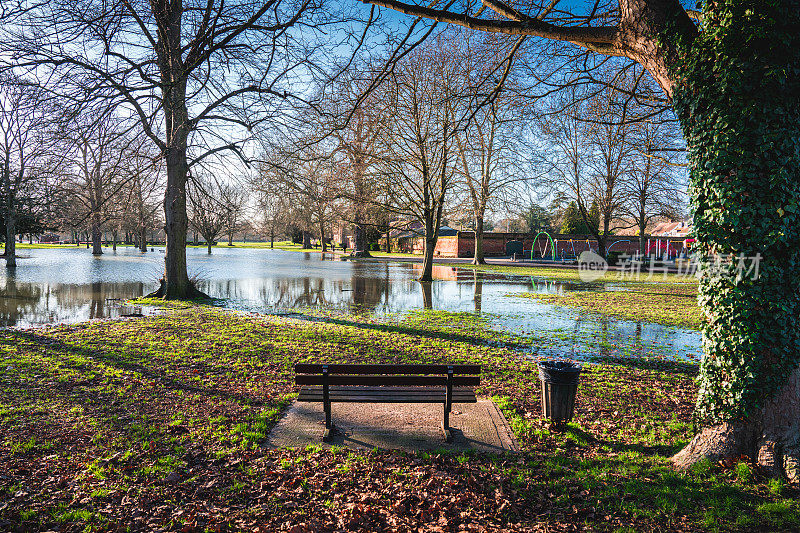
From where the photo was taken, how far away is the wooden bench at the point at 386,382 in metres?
4.39

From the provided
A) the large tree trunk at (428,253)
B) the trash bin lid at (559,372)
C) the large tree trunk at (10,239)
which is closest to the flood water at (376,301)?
the large tree trunk at (428,253)

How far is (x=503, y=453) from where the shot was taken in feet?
14.0

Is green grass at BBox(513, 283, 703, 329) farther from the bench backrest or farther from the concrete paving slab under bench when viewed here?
the bench backrest

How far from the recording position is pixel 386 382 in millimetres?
4410

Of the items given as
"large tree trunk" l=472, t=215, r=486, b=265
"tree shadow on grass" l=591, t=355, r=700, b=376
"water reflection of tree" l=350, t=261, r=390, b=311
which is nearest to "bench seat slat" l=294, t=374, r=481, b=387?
"tree shadow on grass" l=591, t=355, r=700, b=376

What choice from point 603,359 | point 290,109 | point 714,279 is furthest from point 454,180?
point 714,279

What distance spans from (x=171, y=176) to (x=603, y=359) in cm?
1347

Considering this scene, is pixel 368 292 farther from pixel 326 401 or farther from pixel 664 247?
pixel 664 247

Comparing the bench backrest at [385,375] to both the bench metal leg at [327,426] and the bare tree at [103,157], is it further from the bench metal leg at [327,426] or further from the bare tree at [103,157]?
the bare tree at [103,157]

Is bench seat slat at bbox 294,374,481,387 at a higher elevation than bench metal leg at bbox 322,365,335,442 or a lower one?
higher

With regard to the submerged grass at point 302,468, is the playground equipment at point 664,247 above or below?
above

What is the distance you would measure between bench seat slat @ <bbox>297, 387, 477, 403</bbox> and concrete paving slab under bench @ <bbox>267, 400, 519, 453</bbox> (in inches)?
15.7

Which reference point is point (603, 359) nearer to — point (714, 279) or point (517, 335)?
point (517, 335)

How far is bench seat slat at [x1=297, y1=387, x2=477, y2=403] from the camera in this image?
4.53 meters
